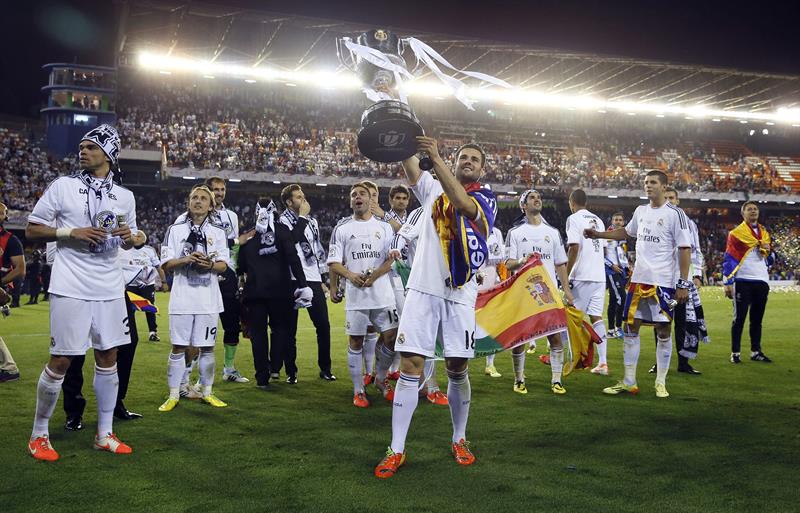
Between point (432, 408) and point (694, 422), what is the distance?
2.53m

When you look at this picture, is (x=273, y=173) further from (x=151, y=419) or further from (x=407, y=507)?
(x=407, y=507)

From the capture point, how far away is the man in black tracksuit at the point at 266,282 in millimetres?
8133

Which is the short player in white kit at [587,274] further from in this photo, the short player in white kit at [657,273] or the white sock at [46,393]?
the white sock at [46,393]

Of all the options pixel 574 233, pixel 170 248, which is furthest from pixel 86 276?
pixel 574 233

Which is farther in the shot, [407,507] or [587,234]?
[587,234]

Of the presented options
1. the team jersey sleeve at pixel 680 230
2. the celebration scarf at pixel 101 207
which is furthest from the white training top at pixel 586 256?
the celebration scarf at pixel 101 207

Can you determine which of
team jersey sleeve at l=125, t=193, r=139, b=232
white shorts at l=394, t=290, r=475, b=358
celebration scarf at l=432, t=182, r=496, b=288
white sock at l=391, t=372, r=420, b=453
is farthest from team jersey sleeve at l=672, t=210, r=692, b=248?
team jersey sleeve at l=125, t=193, r=139, b=232

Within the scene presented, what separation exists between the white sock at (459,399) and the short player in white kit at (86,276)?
2.55m

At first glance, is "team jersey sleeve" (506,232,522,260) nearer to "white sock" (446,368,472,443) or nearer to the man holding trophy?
the man holding trophy

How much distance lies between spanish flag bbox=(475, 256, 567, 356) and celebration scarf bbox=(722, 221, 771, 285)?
561 cm

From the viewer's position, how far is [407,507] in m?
4.10

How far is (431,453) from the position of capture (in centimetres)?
536

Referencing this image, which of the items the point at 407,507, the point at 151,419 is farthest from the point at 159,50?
the point at 407,507

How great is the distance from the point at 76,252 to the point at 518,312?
396 centimetres
